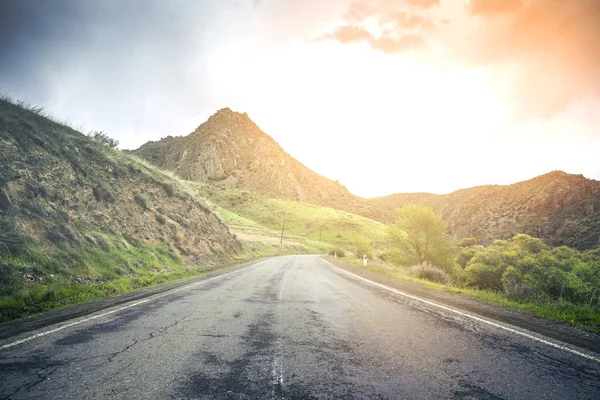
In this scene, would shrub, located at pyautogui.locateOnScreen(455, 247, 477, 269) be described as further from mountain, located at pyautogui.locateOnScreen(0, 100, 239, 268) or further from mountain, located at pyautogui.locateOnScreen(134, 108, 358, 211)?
mountain, located at pyautogui.locateOnScreen(134, 108, 358, 211)

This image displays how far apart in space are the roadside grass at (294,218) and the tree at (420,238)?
58858 millimetres

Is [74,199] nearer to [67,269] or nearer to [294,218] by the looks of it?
[67,269]

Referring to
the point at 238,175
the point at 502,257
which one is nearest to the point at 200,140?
the point at 238,175

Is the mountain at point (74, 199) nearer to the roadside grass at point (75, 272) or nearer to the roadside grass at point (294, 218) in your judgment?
the roadside grass at point (75, 272)

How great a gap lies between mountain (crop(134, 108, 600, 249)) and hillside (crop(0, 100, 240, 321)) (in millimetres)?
50618

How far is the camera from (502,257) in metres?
13.0

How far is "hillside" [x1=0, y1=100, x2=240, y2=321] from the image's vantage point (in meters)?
8.88

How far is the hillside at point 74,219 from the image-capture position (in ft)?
29.1

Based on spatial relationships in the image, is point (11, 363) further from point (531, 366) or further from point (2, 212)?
point (2, 212)

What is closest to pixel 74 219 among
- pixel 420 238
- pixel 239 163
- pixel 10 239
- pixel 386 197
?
pixel 10 239

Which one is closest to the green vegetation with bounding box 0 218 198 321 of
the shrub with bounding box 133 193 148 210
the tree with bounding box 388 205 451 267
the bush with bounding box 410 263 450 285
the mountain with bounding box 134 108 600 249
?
the shrub with bounding box 133 193 148 210

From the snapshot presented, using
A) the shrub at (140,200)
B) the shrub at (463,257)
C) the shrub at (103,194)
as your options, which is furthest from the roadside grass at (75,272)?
the shrub at (463,257)

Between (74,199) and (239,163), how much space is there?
156523 mm

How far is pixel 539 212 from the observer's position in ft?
166
